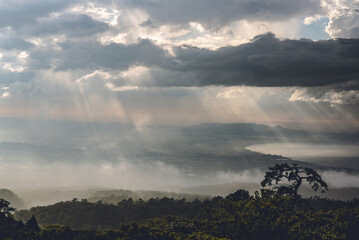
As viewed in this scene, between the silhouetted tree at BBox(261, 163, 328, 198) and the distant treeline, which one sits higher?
the silhouetted tree at BBox(261, 163, 328, 198)

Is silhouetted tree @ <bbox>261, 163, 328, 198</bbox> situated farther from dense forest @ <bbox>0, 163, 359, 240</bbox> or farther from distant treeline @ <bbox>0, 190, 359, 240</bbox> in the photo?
distant treeline @ <bbox>0, 190, 359, 240</bbox>

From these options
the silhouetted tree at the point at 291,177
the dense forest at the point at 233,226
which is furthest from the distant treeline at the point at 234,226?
the silhouetted tree at the point at 291,177

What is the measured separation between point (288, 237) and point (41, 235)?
3392cm

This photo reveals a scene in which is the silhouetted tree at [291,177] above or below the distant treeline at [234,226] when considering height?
above

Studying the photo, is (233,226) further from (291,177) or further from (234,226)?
(291,177)

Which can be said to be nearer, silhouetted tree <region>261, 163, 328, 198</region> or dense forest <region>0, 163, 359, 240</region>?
dense forest <region>0, 163, 359, 240</region>

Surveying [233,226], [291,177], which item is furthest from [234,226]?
[291,177]

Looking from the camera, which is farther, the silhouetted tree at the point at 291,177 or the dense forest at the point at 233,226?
the silhouetted tree at the point at 291,177

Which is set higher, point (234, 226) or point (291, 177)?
point (291, 177)

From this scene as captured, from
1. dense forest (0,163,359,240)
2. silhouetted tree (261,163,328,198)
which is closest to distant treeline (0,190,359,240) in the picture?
dense forest (0,163,359,240)

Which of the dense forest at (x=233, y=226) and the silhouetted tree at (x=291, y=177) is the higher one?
the silhouetted tree at (x=291, y=177)

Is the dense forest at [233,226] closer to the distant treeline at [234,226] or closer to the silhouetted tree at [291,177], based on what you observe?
the distant treeline at [234,226]

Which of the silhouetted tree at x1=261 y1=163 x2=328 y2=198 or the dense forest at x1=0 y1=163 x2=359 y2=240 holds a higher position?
the silhouetted tree at x1=261 y1=163 x2=328 y2=198

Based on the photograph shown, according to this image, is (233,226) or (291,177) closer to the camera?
(233,226)
